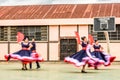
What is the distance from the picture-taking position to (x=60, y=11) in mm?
37188

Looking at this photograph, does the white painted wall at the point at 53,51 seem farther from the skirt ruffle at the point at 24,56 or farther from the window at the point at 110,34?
the skirt ruffle at the point at 24,56

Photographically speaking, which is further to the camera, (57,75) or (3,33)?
(3,33)

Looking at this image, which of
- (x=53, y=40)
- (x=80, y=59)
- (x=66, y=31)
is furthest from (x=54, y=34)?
(x=80, y=59)

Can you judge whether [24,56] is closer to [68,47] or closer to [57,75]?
[57,75]

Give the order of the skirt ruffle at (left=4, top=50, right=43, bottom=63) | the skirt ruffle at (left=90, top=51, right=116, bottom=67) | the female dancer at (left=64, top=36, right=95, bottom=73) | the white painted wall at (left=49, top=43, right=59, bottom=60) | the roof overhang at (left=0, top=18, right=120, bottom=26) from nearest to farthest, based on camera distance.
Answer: the female dancer at (left=64, top=36, right=95, bottom=73) → the skirt ruffle at (left=4, top=50, right=43, bottom=63) → the skirt ruffle at (left=90, top=51, right=116, bottom=67) → the roof overhang at (left=0, top=18, right=120, bottom=26) → the white painted wall at (left=49, top=43, right=59, bottom=60)

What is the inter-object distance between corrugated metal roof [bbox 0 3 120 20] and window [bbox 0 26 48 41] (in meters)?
0.88

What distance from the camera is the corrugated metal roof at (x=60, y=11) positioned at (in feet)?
116

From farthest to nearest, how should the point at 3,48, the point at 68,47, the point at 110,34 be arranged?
the point at 3,48
the point at 68,47
the point at 110,34

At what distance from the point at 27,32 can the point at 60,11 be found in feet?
11.3

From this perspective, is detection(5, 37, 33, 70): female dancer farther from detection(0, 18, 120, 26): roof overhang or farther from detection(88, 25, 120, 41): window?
detection(88, 25, 120, 41): window

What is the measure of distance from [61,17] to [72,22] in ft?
3.99

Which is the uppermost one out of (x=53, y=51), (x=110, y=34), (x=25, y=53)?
(x=110, y=34)

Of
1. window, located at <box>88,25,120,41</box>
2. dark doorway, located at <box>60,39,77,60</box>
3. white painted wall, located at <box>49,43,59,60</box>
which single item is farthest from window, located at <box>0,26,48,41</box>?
window, located at <box>88,25,120,41</box>

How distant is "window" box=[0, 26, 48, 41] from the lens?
35.2 m
